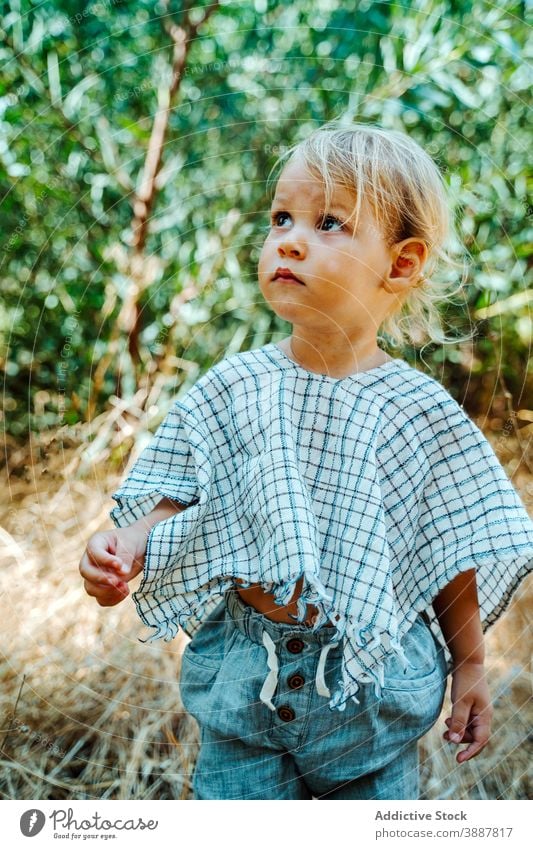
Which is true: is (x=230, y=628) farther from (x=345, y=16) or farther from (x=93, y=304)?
(x=345, y=16)

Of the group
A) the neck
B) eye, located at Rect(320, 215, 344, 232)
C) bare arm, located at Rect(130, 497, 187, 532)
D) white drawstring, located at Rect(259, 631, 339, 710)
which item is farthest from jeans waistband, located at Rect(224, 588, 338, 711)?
eye, located at Rect(320, 215, 344, 232)

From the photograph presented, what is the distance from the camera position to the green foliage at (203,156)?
3.33 ft

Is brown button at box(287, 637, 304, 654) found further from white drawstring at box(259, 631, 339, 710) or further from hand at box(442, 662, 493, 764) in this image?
hand at box(442, 662, 493, 764)

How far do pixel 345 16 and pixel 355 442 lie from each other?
60 cm

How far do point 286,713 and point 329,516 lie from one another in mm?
160

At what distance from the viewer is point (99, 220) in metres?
1.14

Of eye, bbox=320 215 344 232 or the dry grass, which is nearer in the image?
eye, bbox=320 215 344 232

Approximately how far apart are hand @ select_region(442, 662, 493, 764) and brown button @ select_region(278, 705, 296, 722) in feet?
0.46

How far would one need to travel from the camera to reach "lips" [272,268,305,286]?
2.16ft

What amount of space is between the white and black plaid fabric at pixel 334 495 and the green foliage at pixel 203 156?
0.32 metres

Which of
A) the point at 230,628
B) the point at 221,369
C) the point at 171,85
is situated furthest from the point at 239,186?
the point at 230,628

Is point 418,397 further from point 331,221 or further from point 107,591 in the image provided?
point 107,591

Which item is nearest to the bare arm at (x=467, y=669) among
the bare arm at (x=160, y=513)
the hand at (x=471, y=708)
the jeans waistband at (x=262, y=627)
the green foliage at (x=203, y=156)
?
the hand at (x=471, y=708)
